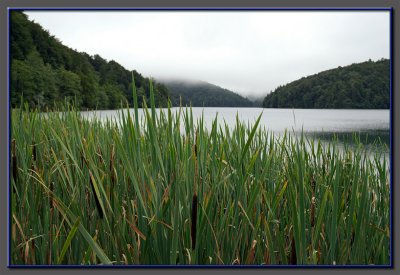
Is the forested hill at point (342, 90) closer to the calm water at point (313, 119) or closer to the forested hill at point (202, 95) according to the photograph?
the calm water at point (313, 119)

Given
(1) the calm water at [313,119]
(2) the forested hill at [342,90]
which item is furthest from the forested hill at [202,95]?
(2) the forested hill at [342,90]

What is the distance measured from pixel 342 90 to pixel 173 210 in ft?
4.16

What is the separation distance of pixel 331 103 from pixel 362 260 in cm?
88

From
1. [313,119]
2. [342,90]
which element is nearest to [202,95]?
[313,119]

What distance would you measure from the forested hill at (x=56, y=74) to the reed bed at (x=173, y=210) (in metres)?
0.26

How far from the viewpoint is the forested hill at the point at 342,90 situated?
1.82 m

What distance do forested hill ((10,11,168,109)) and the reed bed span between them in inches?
10.1

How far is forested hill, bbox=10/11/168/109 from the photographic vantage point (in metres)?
1.80

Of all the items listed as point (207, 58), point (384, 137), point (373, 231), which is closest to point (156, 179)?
point (207, 58)

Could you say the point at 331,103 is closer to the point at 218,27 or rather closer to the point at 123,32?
the point at 218,27

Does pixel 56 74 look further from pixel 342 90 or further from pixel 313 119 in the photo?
pixel 342 90

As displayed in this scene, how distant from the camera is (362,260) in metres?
1.61

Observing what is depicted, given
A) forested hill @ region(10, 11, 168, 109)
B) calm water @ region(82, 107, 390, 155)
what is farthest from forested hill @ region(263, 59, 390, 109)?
forested hill @ region(10, 11, 168, 109)

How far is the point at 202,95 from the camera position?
74.0 inches
